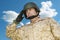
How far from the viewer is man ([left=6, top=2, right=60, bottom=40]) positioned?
7.72m

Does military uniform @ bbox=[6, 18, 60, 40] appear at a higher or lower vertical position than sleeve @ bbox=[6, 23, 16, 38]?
lower

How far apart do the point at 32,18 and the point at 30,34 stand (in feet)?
1.66

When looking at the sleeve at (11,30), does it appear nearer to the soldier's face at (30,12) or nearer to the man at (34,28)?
the man at (34,28)

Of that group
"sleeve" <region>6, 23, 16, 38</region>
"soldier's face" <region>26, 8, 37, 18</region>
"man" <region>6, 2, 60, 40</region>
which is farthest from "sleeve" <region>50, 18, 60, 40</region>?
"sleeve" <region>6, 23, 16, 38</region>

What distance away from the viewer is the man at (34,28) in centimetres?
772

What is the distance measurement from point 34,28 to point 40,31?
23 cm

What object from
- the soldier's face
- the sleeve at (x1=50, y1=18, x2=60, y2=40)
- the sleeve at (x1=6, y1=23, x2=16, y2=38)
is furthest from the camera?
the sleeve at (x1=6, y1=23, x2=16, y2=38)

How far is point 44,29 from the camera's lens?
7.85 m

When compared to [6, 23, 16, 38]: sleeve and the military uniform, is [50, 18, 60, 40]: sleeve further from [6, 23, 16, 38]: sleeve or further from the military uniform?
[6, 23, 16, 38]: sleeve

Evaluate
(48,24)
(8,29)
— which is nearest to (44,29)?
(48,24)

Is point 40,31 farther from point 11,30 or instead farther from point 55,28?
point 11,30

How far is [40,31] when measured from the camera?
7.85 meters

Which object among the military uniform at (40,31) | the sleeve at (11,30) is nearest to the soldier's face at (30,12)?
the military uniform at (40,31)

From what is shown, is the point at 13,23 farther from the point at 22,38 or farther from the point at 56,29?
the point at 56,29
